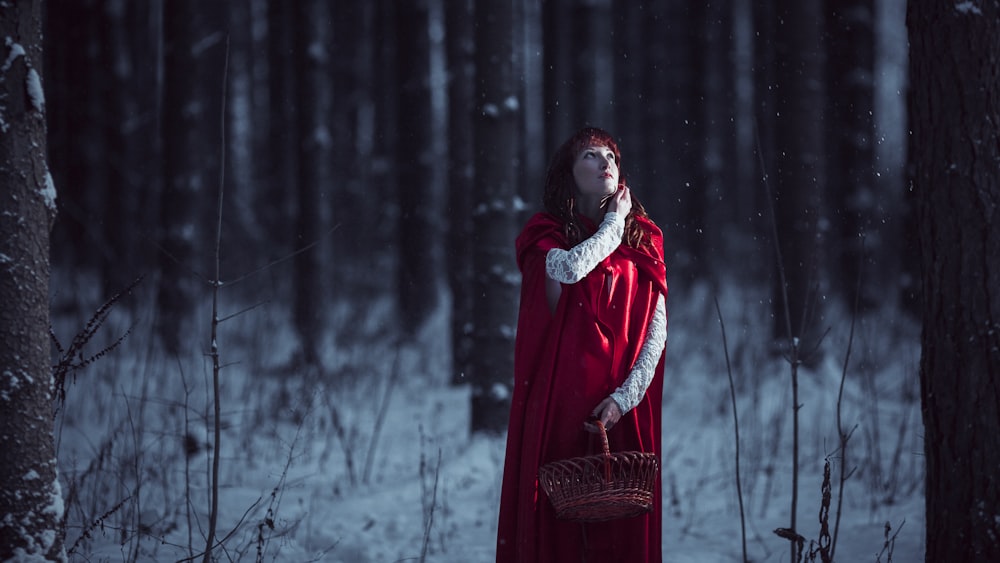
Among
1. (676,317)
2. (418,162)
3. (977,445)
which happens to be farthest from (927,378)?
(676,317)

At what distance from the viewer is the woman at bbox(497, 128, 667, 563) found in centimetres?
272

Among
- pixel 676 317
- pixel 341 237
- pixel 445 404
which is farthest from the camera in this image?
pixel 341 237

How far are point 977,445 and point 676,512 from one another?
7.05 feet

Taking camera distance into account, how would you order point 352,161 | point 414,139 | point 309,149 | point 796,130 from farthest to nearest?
point 352,161 → point 309,149 → point 414,139 → point 796,130

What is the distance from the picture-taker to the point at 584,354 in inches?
108

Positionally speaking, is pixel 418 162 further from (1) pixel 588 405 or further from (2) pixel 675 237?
(2) pixel 675 237

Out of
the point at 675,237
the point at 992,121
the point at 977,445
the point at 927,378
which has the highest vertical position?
the point at 675,237

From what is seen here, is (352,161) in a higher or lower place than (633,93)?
lower

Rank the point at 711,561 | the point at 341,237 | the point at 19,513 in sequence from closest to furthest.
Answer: the point at 19,513, the point at 711,561, the point at 341,237

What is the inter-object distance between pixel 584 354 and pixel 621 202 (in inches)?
24.1

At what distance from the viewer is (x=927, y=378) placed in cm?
279

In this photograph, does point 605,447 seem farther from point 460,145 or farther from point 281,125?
point 281,125

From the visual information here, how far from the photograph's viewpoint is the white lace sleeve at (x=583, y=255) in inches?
105

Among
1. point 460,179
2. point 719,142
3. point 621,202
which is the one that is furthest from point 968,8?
point 719,142
